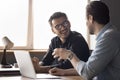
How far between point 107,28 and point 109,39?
0.46ft

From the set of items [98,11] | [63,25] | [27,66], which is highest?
[98,11]

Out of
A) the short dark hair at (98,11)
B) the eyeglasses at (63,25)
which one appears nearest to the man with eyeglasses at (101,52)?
the short dark hair at (98,11)

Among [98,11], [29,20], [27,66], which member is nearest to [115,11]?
[29,20]

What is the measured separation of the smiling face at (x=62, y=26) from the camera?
280cm

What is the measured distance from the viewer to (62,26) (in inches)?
110

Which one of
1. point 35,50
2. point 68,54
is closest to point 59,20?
point 68,54

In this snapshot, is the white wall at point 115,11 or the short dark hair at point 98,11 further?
the white wall at point 115,11

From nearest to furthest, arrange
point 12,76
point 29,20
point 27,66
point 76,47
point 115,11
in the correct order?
point 27,66, point 12,76, point 76,47, point 115,11, point 29,20

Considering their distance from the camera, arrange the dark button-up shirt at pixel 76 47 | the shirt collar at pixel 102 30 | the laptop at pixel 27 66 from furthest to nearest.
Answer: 1. the dark button-up shirt at pixel 76 47
2. the laptop at pixel 27 66
3. the shirt collar at pixel 102 30

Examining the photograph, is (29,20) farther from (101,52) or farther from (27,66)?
(101,52)

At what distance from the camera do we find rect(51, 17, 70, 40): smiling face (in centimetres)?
280

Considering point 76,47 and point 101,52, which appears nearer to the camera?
point 101,52

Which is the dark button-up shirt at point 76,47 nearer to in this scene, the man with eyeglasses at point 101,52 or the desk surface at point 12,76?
the desk surface at point 12,76

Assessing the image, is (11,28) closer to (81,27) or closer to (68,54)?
(81,27)
